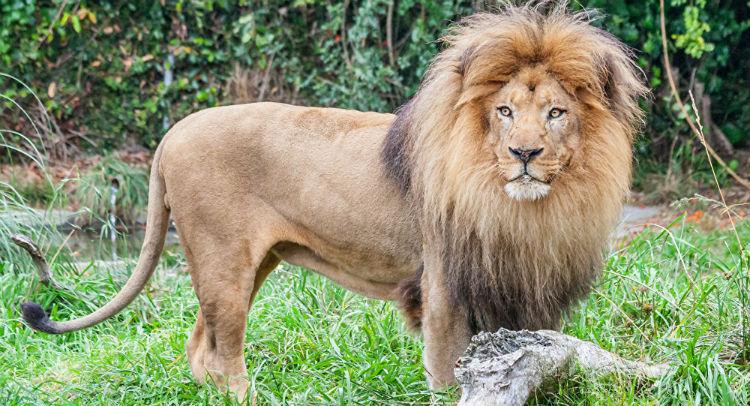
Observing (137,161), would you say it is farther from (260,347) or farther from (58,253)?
(260,347)

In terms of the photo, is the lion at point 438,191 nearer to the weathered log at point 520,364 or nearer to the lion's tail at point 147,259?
the lion's tail at point 147,259

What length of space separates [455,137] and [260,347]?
5.74 feet

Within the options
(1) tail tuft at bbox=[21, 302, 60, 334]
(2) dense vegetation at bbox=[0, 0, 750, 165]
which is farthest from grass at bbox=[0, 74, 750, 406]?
(2) dense vegetation at bbox=[0, 0, 750, 165]

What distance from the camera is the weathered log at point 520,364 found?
2.46m

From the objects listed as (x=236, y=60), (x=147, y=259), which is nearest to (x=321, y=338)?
(x=147, y=259)

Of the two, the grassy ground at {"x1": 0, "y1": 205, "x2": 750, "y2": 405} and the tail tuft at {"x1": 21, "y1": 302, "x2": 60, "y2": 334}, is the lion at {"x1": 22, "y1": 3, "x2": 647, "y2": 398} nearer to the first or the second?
the tail tuft at {"x1": 21, "y1": 302, "x2": 60, "y2": 334}

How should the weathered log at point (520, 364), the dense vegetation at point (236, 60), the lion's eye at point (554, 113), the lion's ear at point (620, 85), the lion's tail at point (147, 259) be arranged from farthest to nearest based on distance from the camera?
1. the dense vegetation at point (236, 60)
2. the lion's tail at point (147, 259)
3. the lion's ear at point (620, 85)
4. the lion's eye at point (554, 113)
5. the weathered log at point (520, 364)

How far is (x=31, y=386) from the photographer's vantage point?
146 inches

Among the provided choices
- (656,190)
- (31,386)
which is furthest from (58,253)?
(656,190)

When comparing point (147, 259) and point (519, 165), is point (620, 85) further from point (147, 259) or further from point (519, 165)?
point (147, 259)

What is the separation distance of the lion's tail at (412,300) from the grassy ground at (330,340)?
0.45ft

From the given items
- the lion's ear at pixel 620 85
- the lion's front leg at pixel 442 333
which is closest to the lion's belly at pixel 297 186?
the lion's front leg at pixel 442 333

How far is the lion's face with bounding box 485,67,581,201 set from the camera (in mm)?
2699

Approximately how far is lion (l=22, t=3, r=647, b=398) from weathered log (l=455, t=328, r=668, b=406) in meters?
0.26
